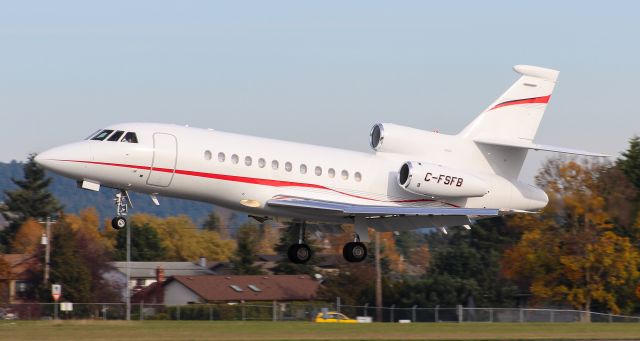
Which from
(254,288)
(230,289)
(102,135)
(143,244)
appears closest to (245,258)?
(254,288)

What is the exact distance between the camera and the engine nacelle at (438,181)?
31.6m

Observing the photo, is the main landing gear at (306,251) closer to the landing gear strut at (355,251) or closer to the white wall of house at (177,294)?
the landing gear strut at (355,251)

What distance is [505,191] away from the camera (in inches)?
1319

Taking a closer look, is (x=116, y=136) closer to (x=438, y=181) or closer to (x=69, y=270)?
(x=438, y=181)

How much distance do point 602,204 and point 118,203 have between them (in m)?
27.8

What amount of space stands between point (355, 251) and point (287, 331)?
327cm

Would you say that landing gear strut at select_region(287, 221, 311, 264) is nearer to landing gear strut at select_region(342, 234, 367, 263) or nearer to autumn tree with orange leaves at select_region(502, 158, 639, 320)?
landing gear strut at select_region(342, 234, 367, 263)

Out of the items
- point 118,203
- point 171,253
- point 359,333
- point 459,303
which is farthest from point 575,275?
point 171,253

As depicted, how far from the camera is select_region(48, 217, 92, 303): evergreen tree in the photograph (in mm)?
69875

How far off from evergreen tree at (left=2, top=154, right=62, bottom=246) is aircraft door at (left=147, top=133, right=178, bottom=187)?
8662 cm

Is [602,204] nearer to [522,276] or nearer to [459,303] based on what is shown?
[522,276]

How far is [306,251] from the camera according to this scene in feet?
108

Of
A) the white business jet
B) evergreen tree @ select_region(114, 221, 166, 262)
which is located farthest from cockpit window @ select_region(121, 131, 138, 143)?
evergreen tree @ select_region(114, 221, 166, 262)

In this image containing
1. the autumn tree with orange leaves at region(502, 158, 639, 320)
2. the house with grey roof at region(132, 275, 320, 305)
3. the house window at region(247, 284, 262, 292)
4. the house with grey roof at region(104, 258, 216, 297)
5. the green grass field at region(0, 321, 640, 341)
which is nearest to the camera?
the green grass field at region(0, 321, 640, 341)
